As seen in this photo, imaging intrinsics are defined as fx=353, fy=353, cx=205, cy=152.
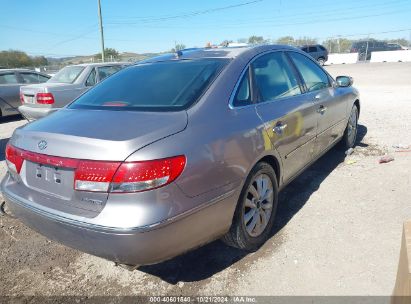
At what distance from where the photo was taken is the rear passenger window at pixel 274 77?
3139 mm

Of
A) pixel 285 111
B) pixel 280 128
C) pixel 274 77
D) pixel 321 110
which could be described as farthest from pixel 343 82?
pixel 280 128

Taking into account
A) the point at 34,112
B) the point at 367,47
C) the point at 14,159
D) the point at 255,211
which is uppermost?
the point at 367,47

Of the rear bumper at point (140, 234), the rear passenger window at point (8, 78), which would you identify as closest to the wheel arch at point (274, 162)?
the rear bumper at point (140, 234)

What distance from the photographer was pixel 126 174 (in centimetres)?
201

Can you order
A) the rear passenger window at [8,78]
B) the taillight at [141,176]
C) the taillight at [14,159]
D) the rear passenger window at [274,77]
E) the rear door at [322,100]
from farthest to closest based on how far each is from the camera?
the rear passenger window at [8,78], the rear door at [322,100], the rear passenger window at [274,77], the taillight at [14,159], the taillight at [141,176]

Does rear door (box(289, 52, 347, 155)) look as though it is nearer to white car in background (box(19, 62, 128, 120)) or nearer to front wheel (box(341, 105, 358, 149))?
front wheel (box(341, 105, 358, 149))

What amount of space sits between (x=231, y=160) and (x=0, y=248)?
7.93ft

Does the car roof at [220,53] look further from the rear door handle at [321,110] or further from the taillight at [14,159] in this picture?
the taillight at [14,159]

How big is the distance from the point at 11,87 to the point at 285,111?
983cm

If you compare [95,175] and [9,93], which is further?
[9,93]

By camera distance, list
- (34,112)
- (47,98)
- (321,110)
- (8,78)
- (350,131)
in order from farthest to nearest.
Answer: (8,78) < (34,112) < (47,98) < (350,131) < (321,110)

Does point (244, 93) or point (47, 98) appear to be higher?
point (244, 93)

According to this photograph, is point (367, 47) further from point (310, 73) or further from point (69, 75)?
point (310, 73)

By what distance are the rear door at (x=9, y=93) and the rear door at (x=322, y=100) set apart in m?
9.20
